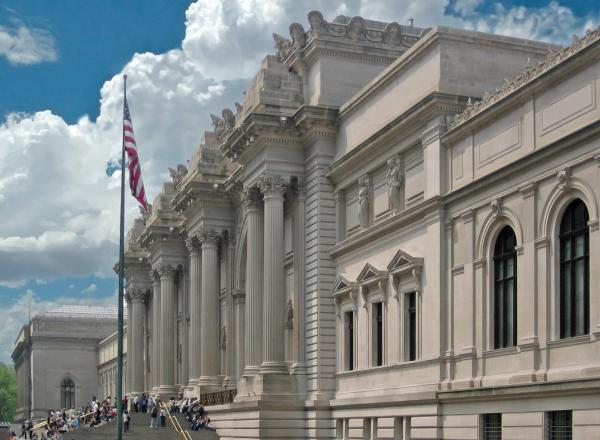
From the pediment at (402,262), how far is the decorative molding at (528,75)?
16.7ft

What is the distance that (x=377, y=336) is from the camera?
4888 cm

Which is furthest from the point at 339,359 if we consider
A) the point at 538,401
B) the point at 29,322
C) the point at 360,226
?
the point at 29,322

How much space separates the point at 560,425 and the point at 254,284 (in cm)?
2350

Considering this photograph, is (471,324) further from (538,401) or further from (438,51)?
(438,51)

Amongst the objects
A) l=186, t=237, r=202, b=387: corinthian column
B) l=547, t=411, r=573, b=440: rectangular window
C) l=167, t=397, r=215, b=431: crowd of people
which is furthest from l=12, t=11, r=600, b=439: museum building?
l=186, t=237, r=202, b=387: corinthian column

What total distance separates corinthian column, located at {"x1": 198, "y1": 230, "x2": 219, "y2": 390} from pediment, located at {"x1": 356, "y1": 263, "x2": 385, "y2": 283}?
1982cm

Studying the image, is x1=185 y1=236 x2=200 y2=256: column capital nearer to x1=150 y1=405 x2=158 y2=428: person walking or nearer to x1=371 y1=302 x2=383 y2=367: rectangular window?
x1=150 y1=405 x2=158 y2=428: person walking

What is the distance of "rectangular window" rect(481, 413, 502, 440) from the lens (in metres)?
38.4

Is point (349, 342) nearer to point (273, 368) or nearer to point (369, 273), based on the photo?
point (273, 368)

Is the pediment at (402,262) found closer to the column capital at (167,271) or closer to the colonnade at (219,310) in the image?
the colonnade at (219,310)

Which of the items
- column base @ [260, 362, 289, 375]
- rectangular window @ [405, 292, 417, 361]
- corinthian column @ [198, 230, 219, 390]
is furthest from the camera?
corinthian column @ [198, 230, 219, 390]

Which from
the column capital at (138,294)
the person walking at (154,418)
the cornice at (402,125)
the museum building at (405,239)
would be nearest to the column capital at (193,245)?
the museum building at (405,239)

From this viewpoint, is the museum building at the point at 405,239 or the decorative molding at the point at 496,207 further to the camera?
the decorative molding at the point at 496,207

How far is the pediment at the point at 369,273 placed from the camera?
47.6 metres
